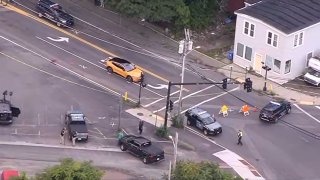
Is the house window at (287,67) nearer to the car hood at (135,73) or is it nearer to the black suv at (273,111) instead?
the black suv at (273,111)

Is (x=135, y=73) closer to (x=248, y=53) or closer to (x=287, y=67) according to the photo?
(x=248, y=53)

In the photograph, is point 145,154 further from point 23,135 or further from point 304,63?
point 304,63

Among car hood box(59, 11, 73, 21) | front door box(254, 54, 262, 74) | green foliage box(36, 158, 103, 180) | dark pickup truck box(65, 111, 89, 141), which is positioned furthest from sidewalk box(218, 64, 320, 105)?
green foliage box(36, 158, 103, 180)

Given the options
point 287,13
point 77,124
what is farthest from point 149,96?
point 287,13

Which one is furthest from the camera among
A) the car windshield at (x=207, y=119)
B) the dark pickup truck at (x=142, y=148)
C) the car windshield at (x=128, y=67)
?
the car windshield at (x=128, y=67)

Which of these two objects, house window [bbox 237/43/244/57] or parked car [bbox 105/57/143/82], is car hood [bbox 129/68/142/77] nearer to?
parked car [bbox 105/57/143/82]

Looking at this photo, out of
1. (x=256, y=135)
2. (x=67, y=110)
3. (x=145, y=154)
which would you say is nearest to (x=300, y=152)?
(x=256, y=135)

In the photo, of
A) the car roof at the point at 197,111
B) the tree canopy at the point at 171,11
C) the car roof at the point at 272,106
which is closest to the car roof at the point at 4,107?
the car roof at the point at 197,111
